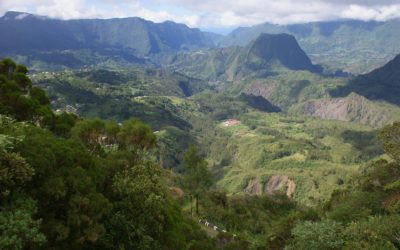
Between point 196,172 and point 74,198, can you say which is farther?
point 196,172

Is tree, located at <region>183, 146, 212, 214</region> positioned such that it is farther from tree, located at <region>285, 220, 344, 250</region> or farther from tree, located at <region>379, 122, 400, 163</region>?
tree, located at <region>285, 220, 344, 250</region>

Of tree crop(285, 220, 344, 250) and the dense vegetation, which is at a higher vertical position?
the dense vegetation

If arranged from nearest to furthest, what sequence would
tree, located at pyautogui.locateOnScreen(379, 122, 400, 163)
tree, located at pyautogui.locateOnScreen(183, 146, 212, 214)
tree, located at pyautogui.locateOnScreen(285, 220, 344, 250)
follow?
tree, located at pyautogui.locateOnScreen(285, 220, 344, 250) < tree, located at pyautogui.locateOnScreen(379, 122, 400, 163) < tree, located at pyautogui.locateOnScreen(183, 146, 212, 214)

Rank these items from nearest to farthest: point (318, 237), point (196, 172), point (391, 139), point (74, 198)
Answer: point (74, 198)
point (318, 237)
point (391, 139)
point (196, 172)

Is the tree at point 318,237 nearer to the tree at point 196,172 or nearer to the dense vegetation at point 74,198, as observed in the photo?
the dense vegetation at point 74,198

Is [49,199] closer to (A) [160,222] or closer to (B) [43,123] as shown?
(A) [160,222]

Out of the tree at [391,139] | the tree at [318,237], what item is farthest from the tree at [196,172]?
the tree at [318,237]

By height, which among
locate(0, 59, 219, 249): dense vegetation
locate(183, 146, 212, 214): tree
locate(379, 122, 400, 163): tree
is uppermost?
locate(0, 59, 219, 249): dense vegetation

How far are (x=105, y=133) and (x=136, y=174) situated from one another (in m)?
17.1

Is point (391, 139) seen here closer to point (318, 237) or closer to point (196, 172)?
point (196, 172)

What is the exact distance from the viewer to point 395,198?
68.8 m

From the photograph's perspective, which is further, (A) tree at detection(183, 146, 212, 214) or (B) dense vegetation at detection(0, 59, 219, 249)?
(A) tree at detection(183, 146, 212, 214)

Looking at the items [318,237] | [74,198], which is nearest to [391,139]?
[318,237]

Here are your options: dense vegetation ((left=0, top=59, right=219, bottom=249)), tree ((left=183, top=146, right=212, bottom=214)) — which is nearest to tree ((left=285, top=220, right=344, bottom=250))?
dense vegetation ((left=0, top=59, right=219, bottom=249))
